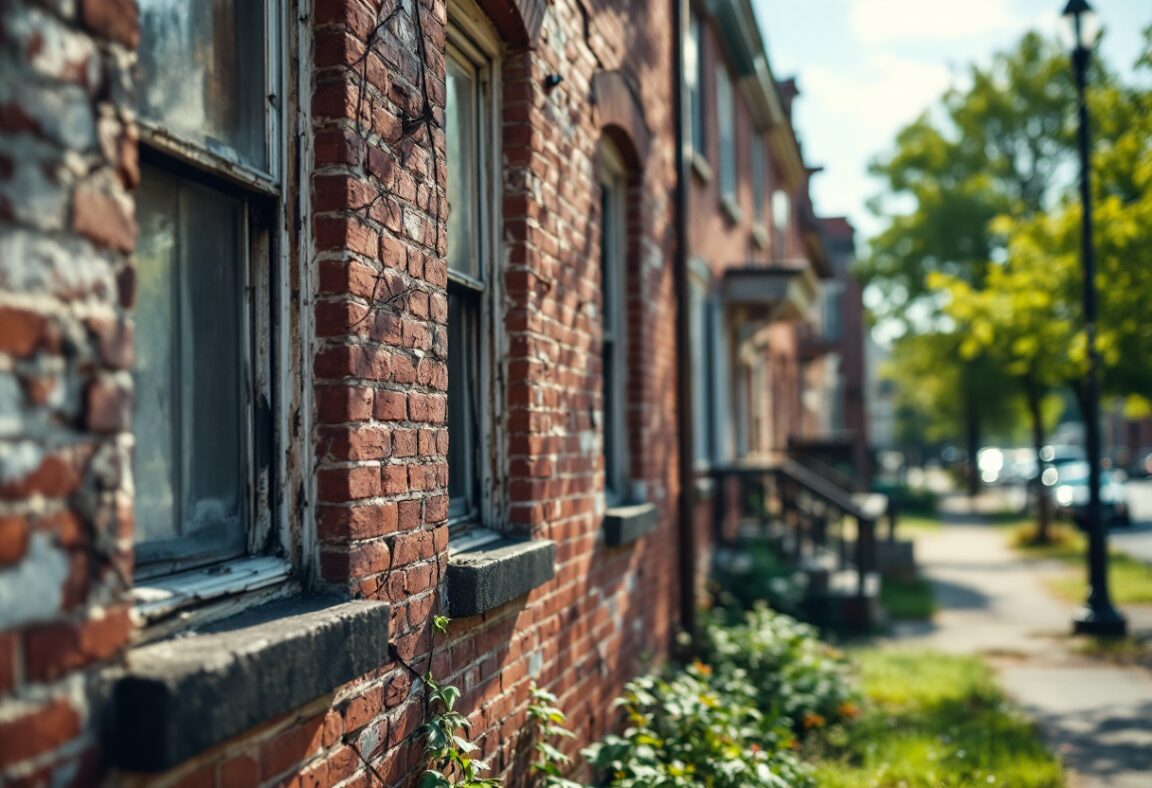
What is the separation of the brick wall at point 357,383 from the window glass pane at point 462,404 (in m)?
0.14

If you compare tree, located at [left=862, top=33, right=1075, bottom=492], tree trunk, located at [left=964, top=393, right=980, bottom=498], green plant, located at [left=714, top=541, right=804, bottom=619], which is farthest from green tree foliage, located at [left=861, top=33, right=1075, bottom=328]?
green plant, located at [left=714, top=541, right=804, bottom=619]

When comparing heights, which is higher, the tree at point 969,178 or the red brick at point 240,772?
the tree at point 969,178

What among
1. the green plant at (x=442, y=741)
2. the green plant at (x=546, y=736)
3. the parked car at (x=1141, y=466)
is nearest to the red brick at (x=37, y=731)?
the green plant at (x=442, y=741)

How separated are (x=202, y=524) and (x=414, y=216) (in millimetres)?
1087

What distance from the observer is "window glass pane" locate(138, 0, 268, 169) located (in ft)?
7.07

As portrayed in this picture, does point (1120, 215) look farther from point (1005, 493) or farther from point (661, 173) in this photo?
point (1005, 493)

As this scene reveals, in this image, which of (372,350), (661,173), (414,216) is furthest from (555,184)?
(661,173)

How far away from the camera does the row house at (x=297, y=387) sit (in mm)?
1582

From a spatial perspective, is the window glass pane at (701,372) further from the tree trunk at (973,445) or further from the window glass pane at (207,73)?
the tree trunk at (973,445)

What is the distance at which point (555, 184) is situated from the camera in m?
4.40

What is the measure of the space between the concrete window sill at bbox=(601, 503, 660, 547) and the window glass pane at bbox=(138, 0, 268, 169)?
2972mm

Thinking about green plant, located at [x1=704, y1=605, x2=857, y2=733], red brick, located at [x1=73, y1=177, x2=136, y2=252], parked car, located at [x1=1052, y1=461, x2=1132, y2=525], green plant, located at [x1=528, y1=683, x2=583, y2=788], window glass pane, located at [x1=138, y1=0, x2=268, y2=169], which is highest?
window glass pane, located at [x1=138, y1=0, x2=268, y2=169]

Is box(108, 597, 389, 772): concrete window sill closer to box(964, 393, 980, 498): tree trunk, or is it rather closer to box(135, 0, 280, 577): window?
box(135, 0, 280, 577): window

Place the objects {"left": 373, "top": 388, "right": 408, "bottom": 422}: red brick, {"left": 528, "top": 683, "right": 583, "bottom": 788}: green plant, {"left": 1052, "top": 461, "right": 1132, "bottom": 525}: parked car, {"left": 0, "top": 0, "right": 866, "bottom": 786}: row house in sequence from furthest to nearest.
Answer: {"left": 1052, "top": 461, "right": 1132, "bottom": 525}: parked car < {"left": 528, "top": 683, "right": 583, "bottom": 788}: green plant < {"left": 373, "top": 388, "right": 408, "bottom": 422}: red brick < {"left": 0, "top": 0, "right": 866, "bottom": 786}: row house
